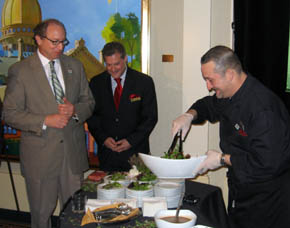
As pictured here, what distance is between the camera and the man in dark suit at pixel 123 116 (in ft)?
9.86

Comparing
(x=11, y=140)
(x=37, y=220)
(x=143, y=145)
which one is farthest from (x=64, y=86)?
(x=11, y=140)

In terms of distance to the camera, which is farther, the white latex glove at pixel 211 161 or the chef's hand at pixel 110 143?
the chef's hand at pixel 110 143

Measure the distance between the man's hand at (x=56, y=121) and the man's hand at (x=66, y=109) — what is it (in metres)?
0.03

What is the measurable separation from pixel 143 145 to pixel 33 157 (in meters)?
0.92

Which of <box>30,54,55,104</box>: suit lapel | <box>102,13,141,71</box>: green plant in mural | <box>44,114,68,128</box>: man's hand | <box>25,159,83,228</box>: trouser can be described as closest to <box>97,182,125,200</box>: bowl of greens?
<box>44,114,68,128</box>: man's hand

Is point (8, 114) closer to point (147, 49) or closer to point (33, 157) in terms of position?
point (33, 157)

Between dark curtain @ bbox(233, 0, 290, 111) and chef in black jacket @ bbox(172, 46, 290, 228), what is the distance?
1.28 m

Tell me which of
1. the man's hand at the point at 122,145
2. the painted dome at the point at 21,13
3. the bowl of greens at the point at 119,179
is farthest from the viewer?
the painted dome at the point at 21,13

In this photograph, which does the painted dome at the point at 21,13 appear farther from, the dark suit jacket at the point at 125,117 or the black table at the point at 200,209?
the black table at the point at 200,209

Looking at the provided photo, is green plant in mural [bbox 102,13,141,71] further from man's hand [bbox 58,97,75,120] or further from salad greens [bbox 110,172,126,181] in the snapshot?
salad greens [bbox 110,172,126,181]

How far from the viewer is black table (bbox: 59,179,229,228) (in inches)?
66.2

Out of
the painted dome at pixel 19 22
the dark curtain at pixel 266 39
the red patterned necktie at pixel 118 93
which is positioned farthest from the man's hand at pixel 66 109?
the dark curtain at pixel 266 39

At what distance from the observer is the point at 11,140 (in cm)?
390

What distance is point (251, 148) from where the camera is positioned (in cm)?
172
